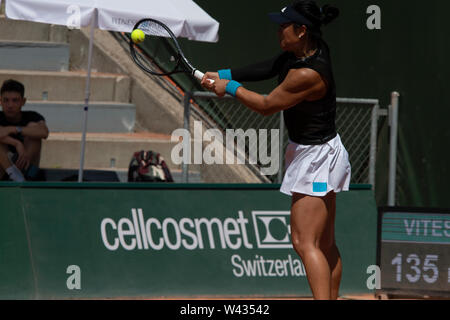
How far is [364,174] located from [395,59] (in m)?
1.55

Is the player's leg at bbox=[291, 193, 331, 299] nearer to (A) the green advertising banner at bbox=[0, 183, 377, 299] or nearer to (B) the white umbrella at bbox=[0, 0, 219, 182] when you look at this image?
(A) the green advertising banner at bbox=[0, 183, 377, 299]

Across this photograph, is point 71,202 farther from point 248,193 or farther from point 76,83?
point 76,83

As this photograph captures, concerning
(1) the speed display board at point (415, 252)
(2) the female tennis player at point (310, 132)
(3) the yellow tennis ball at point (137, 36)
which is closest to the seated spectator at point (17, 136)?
(3) the yellow tennis ball at point (137, 36)

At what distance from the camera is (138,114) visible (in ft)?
41.8

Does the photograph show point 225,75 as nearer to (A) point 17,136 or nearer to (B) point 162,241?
Result: (B) point 162,241

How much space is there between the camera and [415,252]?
7945 mm

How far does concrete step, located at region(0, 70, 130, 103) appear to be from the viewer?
39.9 feet

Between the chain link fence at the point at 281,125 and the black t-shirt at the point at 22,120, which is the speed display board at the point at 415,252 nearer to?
the chain link fence at the point at 281,125

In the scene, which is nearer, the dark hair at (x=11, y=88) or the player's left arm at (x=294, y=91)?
the player's left arm at (x=294, y=91)

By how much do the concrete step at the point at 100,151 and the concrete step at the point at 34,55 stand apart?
1661 mm

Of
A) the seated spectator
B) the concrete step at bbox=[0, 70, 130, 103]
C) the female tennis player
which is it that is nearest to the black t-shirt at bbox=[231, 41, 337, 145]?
the female tennis player

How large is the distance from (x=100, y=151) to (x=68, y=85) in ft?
4.57

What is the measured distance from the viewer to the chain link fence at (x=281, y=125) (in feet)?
31.6

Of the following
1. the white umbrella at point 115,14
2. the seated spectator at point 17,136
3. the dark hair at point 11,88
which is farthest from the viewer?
the dark hair at point 11,88
